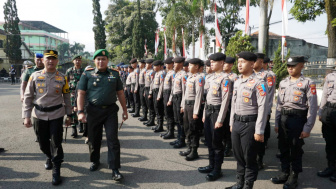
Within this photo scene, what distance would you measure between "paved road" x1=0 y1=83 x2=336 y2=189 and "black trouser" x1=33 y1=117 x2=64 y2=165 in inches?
15.2

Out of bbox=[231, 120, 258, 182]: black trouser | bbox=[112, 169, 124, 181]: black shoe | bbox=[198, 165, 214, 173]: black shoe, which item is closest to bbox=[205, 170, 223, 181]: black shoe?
bbox=[198, 165, 214, 173]: black shoe

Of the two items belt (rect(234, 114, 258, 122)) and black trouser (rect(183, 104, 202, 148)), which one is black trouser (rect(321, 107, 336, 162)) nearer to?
belt (rect(234, 114, 258, 122))

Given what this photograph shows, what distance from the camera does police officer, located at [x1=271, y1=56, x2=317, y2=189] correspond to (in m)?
3.43

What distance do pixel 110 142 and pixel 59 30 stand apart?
74.5m

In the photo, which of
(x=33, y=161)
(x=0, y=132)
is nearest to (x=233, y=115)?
(x=33, y=161)

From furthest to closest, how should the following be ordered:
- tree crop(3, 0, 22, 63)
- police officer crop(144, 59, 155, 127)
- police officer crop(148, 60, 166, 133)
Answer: tree crop(3, 0, 22, 63) < police officer crop(144, 59, 155, 127) < police officer crop(148, 60, 166, 133)

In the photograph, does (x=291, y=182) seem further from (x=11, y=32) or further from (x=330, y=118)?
(x=11, y=32)

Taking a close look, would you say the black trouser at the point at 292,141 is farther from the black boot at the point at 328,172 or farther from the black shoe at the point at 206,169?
the black shoe at the point at 206,169

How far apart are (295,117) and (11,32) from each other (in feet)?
127

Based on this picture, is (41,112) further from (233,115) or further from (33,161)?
(233,115)

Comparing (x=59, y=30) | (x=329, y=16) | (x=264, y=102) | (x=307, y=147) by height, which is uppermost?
(x=59, y=30)

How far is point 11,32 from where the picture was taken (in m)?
32.6

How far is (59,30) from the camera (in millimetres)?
68312

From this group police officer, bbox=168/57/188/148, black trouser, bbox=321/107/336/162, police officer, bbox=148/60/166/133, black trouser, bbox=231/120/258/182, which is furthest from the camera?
police officer, bbox=148/60/166/133
